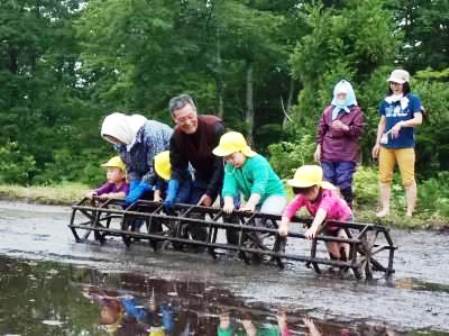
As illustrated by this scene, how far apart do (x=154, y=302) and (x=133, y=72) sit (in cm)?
2606

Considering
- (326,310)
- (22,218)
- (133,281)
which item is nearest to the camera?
(326,310)

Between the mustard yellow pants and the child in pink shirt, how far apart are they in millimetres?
3412

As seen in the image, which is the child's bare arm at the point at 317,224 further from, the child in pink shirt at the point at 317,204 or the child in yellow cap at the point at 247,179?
the child in yellow cap at the point at 247,179

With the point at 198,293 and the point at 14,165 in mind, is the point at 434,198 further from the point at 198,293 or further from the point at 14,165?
the point at 14,165

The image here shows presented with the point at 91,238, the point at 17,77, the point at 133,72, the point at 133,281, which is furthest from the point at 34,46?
the point at 133,281

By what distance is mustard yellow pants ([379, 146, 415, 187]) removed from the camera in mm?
11969

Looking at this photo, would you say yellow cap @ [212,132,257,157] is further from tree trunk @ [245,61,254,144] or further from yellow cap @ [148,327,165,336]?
tree trunk @ [245,61,254,144]

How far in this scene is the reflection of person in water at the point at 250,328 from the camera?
19.3ft

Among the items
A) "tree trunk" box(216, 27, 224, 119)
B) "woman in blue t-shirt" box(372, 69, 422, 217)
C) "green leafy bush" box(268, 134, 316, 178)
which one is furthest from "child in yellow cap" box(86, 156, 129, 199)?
"tree trunk" box(216, 27, 224, 119)

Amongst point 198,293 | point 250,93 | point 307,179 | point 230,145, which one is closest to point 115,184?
point 230,145

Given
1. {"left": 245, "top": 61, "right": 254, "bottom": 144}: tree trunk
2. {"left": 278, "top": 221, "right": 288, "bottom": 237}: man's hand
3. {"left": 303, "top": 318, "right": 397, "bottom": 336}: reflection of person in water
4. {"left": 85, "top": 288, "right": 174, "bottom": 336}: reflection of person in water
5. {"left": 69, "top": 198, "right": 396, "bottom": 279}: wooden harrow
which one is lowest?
{"left": 85, "top": 288, "right": 174, "bottom": 336}: reflection of person in water

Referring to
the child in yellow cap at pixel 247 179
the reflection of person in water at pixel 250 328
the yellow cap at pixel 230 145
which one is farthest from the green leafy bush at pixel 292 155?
the reflection of person in water at pixel 250 328

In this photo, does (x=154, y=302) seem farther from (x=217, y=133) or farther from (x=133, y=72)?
(x=133, y=72)

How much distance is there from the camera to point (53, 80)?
131 ft
